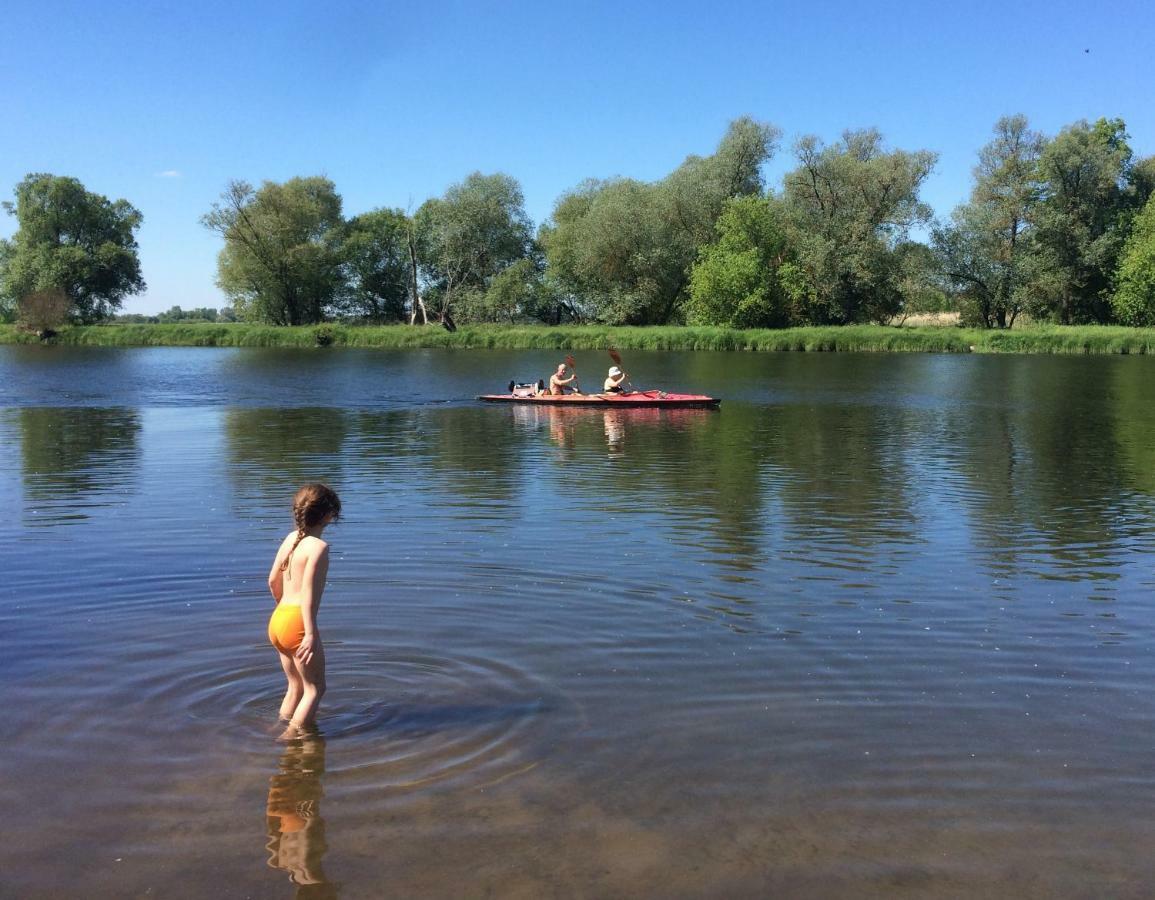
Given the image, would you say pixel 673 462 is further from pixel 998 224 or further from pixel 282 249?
pixel 282 249

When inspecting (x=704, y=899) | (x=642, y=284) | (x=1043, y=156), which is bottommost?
(x=704, y=899)

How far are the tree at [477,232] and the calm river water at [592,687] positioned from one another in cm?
6976

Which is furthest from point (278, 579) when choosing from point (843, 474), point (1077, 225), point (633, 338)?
point (1077, 225)

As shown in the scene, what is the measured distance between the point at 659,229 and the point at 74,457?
62.1 m

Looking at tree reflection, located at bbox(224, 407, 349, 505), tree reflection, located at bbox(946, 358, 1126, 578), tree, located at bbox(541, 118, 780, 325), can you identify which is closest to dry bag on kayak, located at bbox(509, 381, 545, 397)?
tree reflection, located at bbox(224, 407, 349, 505)

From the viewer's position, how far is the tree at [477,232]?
8488 cm

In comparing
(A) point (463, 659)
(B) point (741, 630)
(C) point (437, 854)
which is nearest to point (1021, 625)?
(B) point (741, 630)

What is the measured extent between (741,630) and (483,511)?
601 cm

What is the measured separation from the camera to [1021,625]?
28.3 feet

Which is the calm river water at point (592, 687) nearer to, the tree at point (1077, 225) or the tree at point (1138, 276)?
the tree at point (1138, 276)

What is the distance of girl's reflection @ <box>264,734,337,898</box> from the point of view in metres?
4.75

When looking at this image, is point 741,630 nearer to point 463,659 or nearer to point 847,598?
point 847,598

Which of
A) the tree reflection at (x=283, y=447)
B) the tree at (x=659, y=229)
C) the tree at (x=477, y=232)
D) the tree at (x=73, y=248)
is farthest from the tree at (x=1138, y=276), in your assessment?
the tree at (x=73, y=248)

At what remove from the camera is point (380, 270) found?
322 ft
